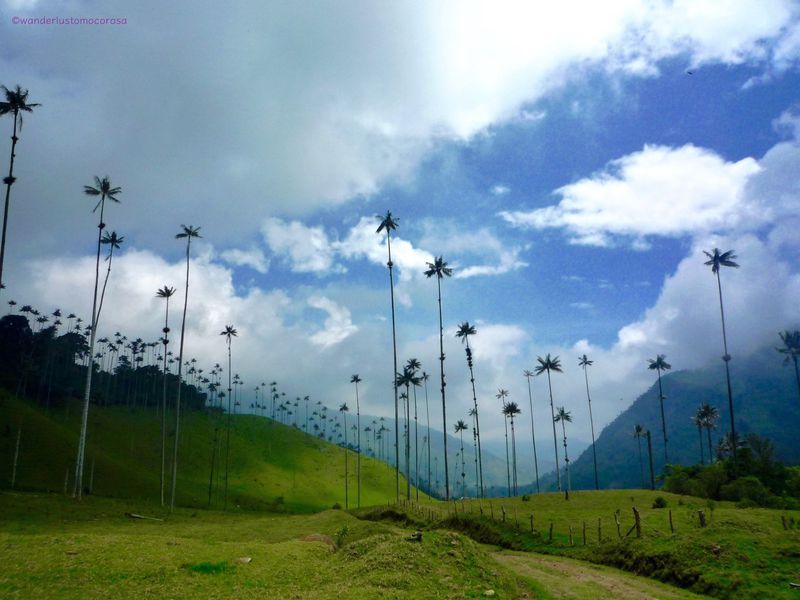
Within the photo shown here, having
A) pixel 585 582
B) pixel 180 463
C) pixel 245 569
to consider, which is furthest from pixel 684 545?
pixel 180 463

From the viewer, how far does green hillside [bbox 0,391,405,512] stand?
10162 cm

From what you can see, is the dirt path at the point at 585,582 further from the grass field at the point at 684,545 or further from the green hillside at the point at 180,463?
the green hillside at the point at 180,463

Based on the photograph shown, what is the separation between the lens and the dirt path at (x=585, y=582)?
87.3 feet

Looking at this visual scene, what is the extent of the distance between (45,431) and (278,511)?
54.2 m

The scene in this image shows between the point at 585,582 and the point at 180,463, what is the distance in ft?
480

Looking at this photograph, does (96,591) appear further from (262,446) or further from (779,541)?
(262,446)

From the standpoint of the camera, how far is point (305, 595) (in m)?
23.4

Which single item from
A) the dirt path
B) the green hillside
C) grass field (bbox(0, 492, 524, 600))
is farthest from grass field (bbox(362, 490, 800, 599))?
the green hillside

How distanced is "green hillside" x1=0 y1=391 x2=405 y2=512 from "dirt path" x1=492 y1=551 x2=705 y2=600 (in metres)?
76.5

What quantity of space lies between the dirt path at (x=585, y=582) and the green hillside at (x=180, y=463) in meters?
76.5

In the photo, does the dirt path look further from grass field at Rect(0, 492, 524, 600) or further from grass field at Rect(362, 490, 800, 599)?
grass field at Rect(0, 492, 524, 600)

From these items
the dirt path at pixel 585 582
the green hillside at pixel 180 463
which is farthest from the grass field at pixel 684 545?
the green hillside at pixel 180 463

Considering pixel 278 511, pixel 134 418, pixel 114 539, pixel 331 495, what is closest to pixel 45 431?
pixel 278 511

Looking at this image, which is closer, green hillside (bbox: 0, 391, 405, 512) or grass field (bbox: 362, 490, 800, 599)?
grass field (bbox: 362, 490, 800, 599)
